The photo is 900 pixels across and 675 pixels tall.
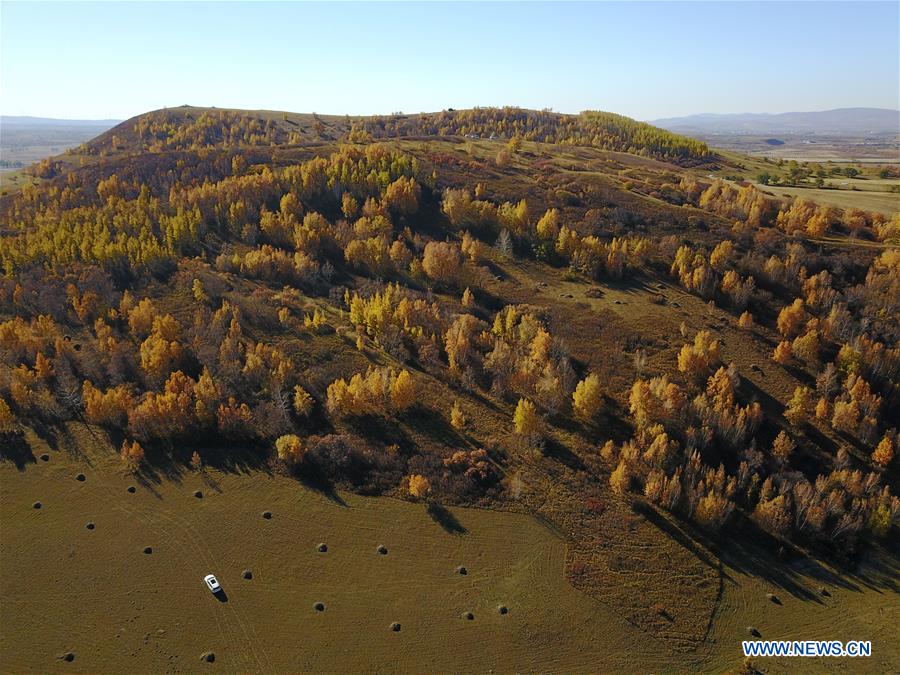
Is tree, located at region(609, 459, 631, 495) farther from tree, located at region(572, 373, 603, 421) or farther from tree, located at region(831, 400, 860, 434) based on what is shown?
tree, located at region(831, 400, 860, 434)

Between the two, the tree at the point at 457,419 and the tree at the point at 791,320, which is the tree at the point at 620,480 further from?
the tree at the point at 791,320

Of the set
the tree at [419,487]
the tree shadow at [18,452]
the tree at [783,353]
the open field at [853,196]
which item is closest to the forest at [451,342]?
the tree at [419,487]

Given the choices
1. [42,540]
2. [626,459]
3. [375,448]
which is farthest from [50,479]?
[626,459]

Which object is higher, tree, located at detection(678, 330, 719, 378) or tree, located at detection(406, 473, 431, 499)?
tree, located at detection(678, 330, 719, 378)

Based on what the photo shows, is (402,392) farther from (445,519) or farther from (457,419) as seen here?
(445,519)

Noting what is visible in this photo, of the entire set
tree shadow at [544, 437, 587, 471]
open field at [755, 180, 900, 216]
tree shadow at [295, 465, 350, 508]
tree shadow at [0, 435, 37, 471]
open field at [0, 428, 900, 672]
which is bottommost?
open field at [0, 428, 900, 672]

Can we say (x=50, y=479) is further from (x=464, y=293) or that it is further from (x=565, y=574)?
(x=464, y=293)

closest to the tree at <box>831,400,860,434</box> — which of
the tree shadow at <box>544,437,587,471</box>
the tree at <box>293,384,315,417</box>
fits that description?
the tree shadow at <box>544,437,587,471</box>
